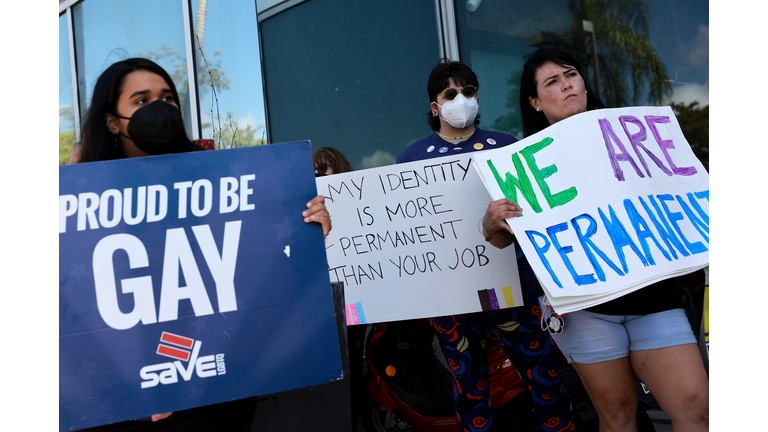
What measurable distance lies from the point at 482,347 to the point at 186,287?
4.43ft

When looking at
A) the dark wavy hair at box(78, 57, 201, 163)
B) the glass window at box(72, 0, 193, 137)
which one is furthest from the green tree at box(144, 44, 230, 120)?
the dark wavy hair at box(78, 57, 201, 163)

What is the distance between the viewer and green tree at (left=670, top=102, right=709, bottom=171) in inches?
A: 146

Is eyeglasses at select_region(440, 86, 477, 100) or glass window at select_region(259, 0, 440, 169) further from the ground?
glass window at select_region(259, 0, 440, 169)

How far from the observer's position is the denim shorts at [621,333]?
1619 mm

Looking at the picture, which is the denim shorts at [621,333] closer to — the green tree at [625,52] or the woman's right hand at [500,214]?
the woman's right hand at [500,214]

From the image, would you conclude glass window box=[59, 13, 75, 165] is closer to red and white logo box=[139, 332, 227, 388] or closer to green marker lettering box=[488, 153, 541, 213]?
red and white logo box=[139, 332, 227, 388]

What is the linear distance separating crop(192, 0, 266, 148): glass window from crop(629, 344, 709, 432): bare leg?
5.33m

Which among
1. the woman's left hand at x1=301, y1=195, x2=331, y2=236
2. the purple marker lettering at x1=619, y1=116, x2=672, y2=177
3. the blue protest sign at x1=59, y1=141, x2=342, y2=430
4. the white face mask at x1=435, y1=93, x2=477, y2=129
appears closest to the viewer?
the blue protest sign at x1=59, y1=141, x2=342, y2=430

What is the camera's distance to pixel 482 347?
2.31 meters

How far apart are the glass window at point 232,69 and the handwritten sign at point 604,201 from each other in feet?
15.9

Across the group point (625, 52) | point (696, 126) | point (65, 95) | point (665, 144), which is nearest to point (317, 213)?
point (665, 144)

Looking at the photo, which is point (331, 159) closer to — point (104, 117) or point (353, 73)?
point (104, 117)

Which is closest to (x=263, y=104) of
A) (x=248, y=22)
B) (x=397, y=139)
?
(x=248, y=22)

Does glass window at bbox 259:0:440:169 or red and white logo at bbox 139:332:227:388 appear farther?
glass window at bbox 259:0:440:169
